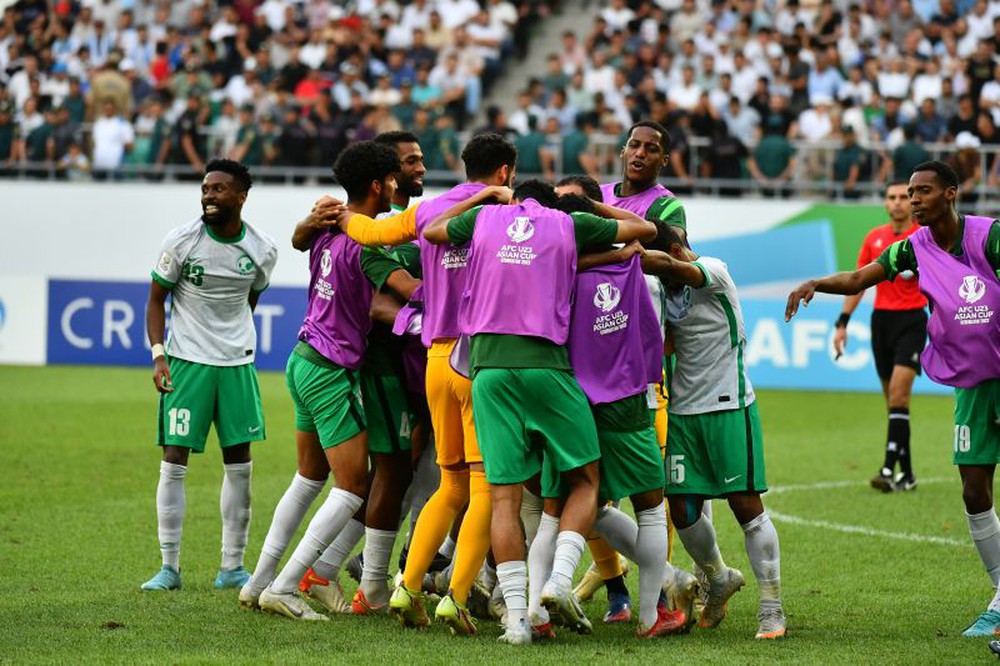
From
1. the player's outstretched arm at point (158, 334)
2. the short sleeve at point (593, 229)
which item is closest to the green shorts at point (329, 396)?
the player's outstretched arm at point (158, 334)

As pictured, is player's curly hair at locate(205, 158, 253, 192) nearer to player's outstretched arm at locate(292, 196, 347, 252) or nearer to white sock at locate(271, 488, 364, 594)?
player's outstretched arm at locate(292, 196, 347, 252)

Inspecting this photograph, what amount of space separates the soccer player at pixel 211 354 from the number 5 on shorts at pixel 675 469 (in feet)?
8.74

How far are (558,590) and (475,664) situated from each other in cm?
54

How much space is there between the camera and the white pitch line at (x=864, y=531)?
35.1 feet

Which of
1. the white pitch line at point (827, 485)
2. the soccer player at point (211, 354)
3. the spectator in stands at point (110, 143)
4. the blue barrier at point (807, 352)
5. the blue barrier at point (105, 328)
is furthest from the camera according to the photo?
the spectator in stands at point (110, 143)

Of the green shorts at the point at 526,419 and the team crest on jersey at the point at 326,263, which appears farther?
the team crest on jersey at the point at 326,263

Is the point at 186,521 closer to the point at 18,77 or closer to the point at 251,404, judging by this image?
the point at 251,404

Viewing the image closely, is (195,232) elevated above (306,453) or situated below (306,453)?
above

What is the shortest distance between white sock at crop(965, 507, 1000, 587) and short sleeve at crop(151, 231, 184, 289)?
450cm

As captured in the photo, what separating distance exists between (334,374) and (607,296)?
5.06ft

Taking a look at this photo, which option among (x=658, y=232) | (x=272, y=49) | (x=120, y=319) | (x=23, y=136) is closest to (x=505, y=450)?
(x=658, y=232)

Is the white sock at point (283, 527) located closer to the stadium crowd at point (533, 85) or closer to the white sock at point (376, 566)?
the white sock at point (376, 566)

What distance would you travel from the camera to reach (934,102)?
22234 mm

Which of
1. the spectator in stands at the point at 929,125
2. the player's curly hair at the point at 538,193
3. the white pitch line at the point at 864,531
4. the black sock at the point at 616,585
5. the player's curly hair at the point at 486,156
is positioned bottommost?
the white pitch line at the point at 864,531
